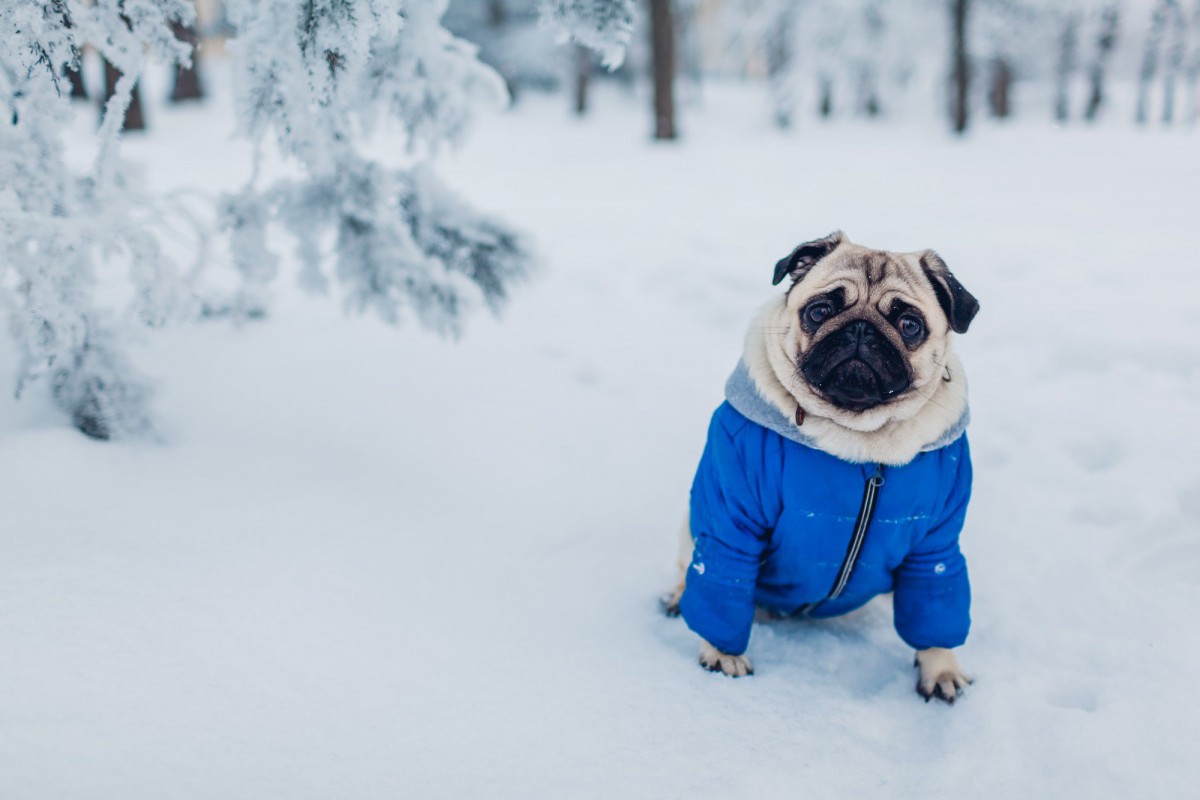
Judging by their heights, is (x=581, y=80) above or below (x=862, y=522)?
above

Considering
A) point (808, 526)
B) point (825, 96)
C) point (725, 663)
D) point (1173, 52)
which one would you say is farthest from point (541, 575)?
point (1173, 52)

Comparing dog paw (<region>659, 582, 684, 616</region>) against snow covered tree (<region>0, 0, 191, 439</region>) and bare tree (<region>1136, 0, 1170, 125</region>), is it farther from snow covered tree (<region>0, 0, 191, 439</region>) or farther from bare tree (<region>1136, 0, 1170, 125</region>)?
bare tree (<region>1136, 0, 1170, 125</region>)

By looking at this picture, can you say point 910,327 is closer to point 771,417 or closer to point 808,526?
point 771,417

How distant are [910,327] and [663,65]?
43.9ft

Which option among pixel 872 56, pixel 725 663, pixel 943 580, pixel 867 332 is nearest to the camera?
pixel 867 332

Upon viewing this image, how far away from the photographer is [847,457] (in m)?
2.56

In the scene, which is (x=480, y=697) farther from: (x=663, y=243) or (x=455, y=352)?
(x=663, y=243)

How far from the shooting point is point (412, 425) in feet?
14.2

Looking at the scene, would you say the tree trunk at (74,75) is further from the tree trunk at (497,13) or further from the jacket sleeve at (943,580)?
the tree trunk at (497,13)

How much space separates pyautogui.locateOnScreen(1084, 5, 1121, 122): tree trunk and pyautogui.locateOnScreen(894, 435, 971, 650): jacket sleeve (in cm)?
2423

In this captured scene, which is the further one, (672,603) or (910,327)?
(672,603)

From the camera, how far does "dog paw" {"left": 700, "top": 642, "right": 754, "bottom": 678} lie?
2.88m

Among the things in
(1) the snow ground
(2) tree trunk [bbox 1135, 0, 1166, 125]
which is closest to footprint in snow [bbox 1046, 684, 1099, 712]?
(1) the snow ground

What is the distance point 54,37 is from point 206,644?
7.05ft
